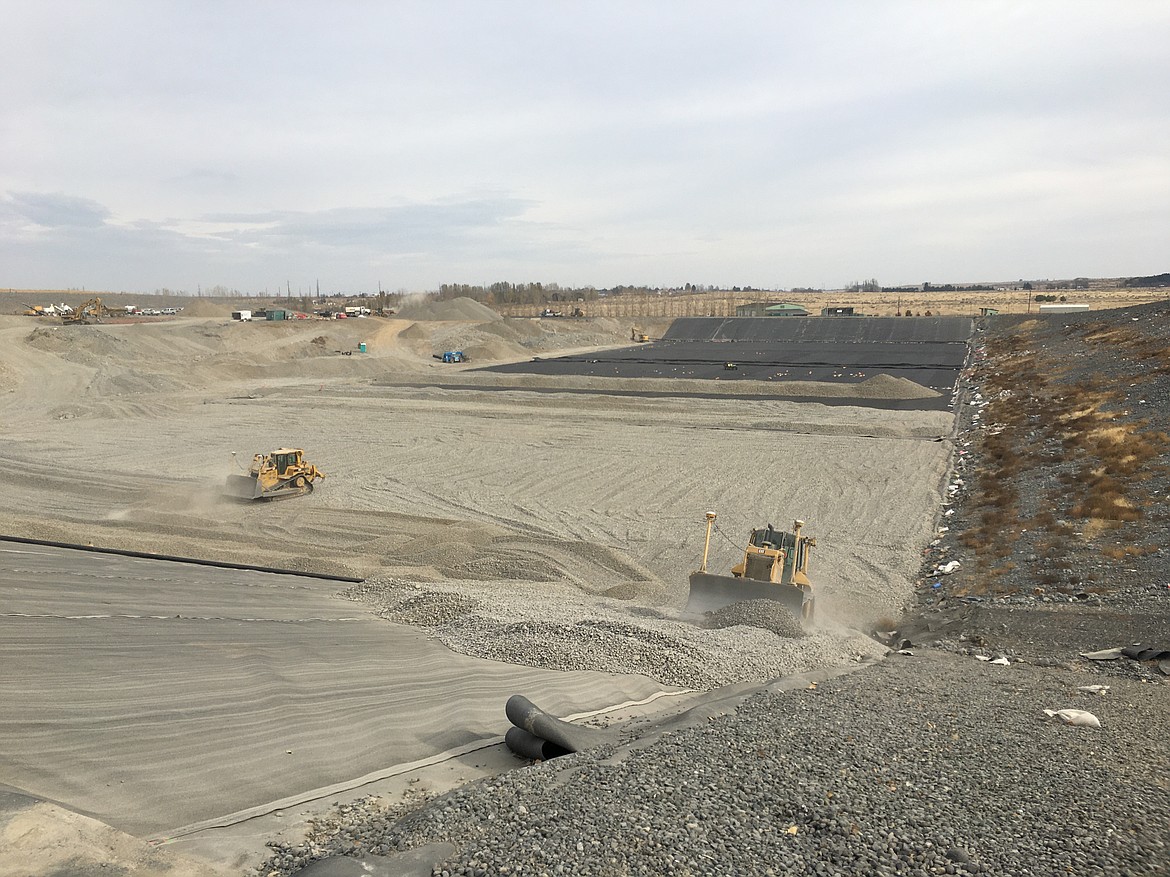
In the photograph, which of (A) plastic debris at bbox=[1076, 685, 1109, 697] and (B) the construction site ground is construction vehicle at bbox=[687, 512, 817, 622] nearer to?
(B) the construction site ground

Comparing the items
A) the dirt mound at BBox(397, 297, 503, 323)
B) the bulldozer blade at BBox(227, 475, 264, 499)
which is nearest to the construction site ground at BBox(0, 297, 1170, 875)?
the bulldozer blade at BBox(227, 475, 264, 499)

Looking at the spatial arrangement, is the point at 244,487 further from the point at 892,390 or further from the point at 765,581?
the point at 892,390

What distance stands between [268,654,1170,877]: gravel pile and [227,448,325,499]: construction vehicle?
52.9 ft

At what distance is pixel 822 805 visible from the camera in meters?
6.46

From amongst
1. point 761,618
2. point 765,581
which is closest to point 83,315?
point 765,581

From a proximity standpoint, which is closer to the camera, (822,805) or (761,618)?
(822,805)

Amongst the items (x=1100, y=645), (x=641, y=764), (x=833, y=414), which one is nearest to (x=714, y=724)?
(x=641, y=764)

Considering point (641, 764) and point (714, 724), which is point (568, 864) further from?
point (714, 724)

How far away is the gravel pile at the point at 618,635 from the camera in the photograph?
36.6 ft

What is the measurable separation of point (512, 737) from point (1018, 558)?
1250 cm

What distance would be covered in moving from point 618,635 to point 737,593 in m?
3.03

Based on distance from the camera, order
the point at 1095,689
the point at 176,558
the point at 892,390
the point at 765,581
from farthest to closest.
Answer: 1. the point at 892,390
2. the point at 176,558
3. the point at 765,581
4. the point at 1095,689

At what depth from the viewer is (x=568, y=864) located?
5.58m

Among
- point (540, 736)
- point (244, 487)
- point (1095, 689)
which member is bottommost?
point (1095, 689)
